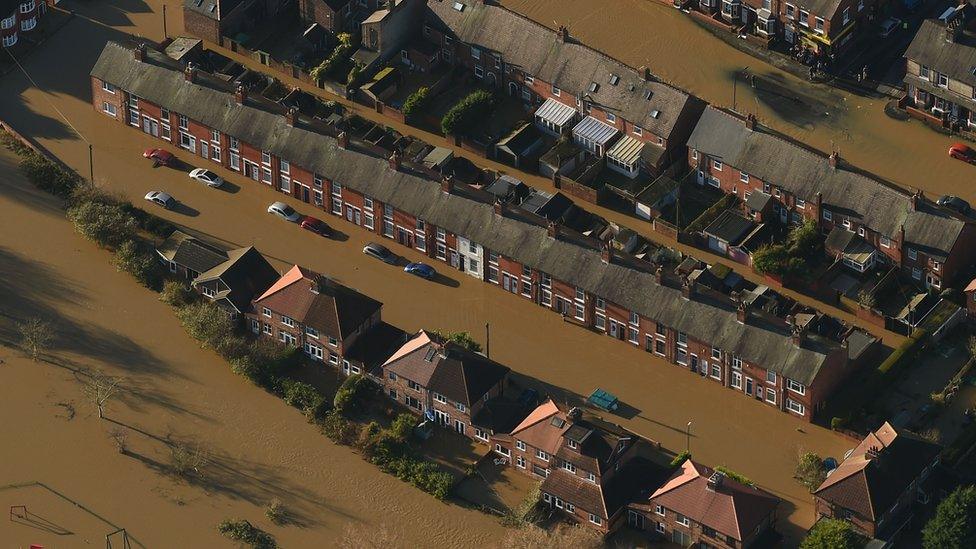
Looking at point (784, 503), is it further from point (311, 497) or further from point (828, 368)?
point (311, 497)

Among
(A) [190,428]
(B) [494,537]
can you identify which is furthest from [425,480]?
(A) [190,428]

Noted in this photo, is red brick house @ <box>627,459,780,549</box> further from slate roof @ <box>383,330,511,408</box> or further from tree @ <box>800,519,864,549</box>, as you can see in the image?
slate roof @ <box>383,330,511,408</box>

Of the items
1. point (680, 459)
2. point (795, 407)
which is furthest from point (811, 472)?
point (680, 459)

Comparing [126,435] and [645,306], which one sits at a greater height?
[645,306]

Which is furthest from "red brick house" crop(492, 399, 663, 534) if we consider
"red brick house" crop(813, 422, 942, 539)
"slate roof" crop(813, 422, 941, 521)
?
"slate roof" crop(813, 422, 941, 521)

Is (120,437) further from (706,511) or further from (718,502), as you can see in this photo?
(718,502)

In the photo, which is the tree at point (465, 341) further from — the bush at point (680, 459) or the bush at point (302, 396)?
the bush at point (680, 459)
